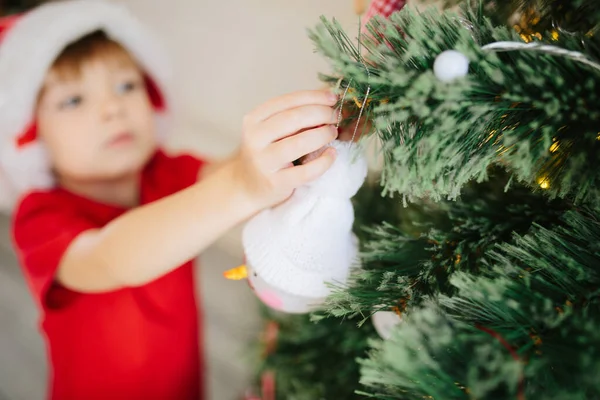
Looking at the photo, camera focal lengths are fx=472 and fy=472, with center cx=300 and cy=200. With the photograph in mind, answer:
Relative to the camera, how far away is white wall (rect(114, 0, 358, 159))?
0.92m

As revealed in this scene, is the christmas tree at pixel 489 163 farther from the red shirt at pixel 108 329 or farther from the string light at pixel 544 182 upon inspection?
the red shirt at pixel 108 329

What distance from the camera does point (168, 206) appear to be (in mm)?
448

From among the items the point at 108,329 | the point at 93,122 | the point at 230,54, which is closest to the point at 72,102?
the point at 93,122

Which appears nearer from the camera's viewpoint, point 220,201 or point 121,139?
point 220,201

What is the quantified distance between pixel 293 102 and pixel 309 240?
0.34 ft

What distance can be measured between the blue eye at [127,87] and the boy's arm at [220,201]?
1.03 ft

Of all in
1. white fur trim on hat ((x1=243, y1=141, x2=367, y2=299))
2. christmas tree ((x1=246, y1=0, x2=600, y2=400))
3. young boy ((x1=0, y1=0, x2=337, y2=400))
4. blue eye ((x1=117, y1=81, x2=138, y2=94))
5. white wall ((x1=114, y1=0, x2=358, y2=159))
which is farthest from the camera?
white wall ((x1=114, y1=0, x2=358, y2=159))

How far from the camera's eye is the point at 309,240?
364mm

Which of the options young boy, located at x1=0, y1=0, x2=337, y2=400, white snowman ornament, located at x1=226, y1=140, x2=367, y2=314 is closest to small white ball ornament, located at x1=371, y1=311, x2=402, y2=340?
white snowman ornament, located at x1=226, y1=140, x2=367, y2=314

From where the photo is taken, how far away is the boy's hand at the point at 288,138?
1.12 ft

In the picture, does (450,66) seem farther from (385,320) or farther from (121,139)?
(121,139)

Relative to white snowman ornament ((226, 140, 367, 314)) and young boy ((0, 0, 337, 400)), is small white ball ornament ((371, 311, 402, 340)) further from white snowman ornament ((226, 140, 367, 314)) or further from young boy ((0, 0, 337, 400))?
young boy ((0, 0, 337, 400))

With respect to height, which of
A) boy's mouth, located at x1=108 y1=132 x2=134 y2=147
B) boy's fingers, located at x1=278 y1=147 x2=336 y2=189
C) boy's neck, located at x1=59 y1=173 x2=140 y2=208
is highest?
boy's fingers, located at x1=278 y1=147 x2=336 y2=189

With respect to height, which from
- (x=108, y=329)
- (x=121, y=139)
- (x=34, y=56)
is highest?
(x=34, y=56)
